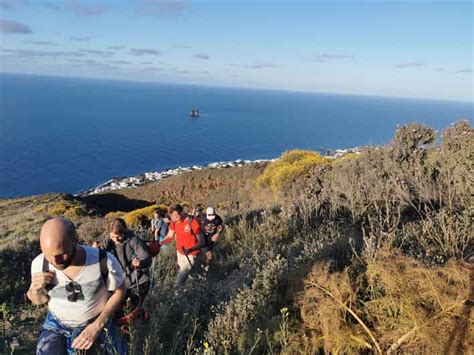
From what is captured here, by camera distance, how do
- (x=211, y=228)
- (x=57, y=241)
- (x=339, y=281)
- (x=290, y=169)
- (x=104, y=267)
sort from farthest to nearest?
(x=290, y=169) → (x=211, y=228) → (x=339, y=281) → (x=104, y=267) → (x=57, y=241)

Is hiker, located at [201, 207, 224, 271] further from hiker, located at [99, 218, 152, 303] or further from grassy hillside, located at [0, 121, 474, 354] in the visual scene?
hiker, located at [99, 218, 152, 303]

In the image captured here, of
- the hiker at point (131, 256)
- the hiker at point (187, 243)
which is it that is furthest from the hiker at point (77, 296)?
the hiker at point (187, 243)

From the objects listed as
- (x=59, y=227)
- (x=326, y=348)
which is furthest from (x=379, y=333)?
(x=59, y=227)

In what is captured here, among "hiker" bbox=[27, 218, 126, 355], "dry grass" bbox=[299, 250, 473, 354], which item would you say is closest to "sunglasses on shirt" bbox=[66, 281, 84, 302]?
"hiker" bbox=[27, 218, 126, 355]

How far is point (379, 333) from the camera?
3.28m

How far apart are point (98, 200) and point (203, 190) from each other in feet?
28.2

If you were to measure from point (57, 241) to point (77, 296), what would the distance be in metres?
0.57

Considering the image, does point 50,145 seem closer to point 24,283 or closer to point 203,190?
point 203,190

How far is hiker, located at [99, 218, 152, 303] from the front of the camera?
177 inches

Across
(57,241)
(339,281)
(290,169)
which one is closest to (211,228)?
(339,281)

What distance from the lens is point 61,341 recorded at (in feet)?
9.53

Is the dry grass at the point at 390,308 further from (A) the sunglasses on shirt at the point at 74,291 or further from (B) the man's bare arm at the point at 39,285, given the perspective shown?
(B) the man's bare arm at the point at 39,285

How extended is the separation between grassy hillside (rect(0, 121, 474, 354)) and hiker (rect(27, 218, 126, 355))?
1.00 feet

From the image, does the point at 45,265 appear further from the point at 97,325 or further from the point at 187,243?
the point at 187,243
